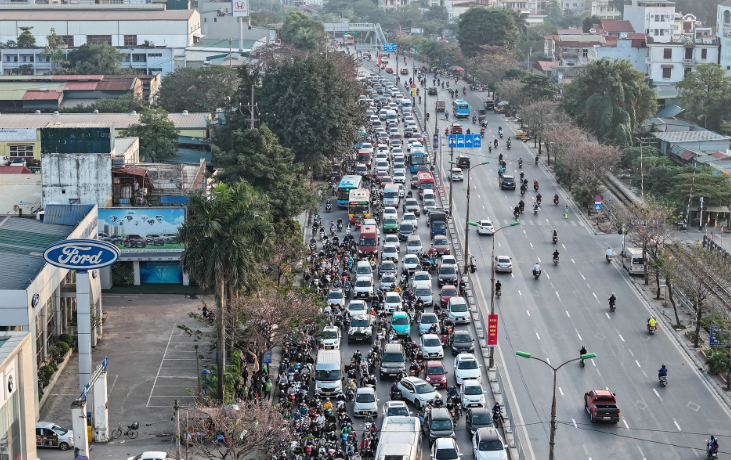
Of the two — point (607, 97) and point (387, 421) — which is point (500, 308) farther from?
point (607, 97)

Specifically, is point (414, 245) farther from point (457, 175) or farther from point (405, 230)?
point (457, 175)

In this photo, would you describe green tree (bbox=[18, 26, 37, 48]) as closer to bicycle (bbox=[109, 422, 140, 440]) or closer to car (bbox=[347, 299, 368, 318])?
car (bbox=[347, 299, 368, 318])

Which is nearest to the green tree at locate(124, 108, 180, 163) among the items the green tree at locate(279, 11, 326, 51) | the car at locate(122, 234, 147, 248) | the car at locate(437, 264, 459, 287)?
the car at locate(122, 234, 147, 248)

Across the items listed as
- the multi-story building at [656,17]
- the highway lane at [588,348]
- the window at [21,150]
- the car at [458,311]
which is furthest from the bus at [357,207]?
the multi-story building at [656,17]

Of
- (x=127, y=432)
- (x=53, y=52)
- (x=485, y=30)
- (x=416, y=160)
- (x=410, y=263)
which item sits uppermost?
(x=485, y=30)

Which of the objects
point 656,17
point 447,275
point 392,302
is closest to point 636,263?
point 447,275

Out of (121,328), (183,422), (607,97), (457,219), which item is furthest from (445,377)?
(607,97)
